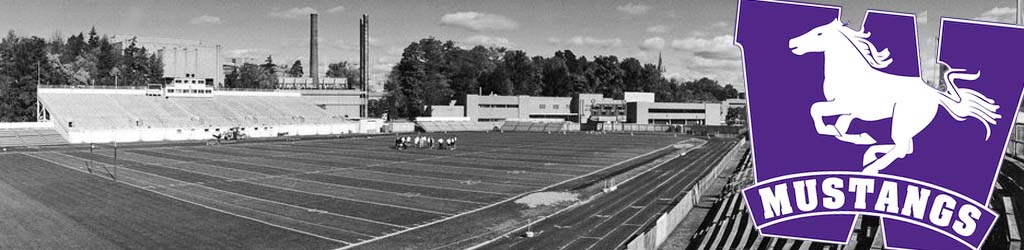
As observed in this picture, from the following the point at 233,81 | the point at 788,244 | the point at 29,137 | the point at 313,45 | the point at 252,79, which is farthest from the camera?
the point at 252,79

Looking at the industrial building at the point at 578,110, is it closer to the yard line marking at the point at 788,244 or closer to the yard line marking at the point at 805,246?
the yard line marking at the point at 788,244

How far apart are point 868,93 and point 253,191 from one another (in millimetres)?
32559

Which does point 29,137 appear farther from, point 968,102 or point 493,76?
point 493,76

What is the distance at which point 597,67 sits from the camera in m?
163

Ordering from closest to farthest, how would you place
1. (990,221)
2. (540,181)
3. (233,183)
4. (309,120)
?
1. (990,221)
2. (233,183)
3. (540,181)
4. (309,120)

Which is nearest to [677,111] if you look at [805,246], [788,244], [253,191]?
[253,191]

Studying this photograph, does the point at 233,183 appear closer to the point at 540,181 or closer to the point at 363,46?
the point at 540,181

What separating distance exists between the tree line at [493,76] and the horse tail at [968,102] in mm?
119101

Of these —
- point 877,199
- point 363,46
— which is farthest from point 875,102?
point 363,46

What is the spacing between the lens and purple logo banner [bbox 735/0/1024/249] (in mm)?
6898

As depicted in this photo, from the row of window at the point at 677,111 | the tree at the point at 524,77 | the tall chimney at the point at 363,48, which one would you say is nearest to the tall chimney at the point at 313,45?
the tall chimney at the point at 363,48

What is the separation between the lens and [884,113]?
23.4 feet

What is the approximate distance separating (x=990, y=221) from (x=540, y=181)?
33.7m

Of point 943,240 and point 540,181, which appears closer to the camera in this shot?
point 943,240
